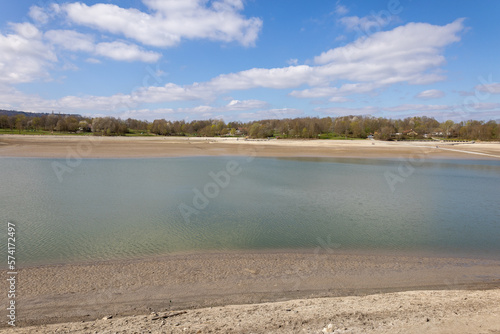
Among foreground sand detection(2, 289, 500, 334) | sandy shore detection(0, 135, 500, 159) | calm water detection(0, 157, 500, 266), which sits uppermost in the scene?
sandy shore detection(0, 135, 500, 159)

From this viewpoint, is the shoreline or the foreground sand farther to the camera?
the shoreline

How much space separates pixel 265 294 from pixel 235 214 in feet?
22.2

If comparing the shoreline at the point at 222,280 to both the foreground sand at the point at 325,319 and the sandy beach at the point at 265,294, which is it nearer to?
the sandy beach at the point at 265,294

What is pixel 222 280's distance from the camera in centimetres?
651

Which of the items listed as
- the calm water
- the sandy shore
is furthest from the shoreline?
the sandy shore

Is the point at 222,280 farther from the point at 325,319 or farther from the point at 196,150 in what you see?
the point at 196,150

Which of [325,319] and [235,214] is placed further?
[235,214]

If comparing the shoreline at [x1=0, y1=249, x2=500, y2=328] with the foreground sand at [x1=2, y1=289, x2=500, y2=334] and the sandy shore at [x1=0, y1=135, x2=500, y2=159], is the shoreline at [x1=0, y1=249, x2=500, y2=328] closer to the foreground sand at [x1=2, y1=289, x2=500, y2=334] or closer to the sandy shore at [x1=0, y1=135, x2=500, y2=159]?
the foreground sand at [x1=2, y1=289, x2=500, y2=334]

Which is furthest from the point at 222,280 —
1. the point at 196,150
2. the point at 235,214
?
the point at 196,150

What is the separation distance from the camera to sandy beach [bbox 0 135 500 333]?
14.4ft

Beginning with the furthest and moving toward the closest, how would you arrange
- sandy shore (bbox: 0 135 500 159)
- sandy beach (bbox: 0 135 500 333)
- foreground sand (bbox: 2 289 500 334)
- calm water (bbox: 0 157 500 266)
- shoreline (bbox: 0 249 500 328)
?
sandy shore (bbox: 0 135 500 159) < calm water (bbox: 0 157 500 266) < shoreline (bbox: 0 249 500 328) < sandy beach (bbox: 0 135 500 333) < foreground sand (bbox: 2 289 500 334)

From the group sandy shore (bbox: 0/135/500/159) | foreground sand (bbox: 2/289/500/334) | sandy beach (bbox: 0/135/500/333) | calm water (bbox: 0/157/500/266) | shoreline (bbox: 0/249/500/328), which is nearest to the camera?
foreground sand (bbox: 2/289/500/334)

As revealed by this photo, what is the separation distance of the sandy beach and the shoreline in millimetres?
21

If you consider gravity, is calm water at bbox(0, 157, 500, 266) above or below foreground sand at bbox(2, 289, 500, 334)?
below
